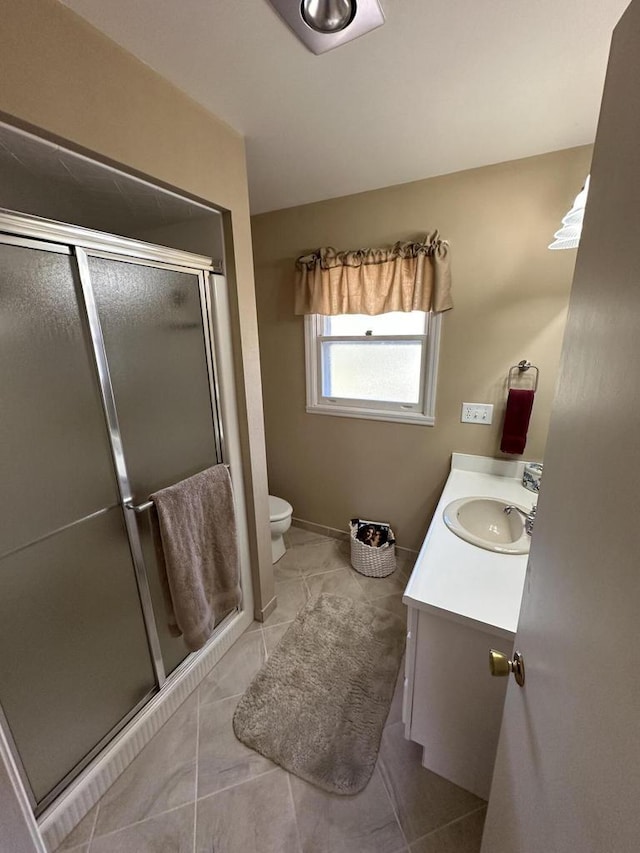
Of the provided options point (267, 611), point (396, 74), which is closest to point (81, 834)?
point (267, 611)

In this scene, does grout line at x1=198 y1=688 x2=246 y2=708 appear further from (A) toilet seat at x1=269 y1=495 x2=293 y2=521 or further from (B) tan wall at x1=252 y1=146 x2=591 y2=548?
(B) tan wall at x1=252 y1=146 x2=591 y2=548

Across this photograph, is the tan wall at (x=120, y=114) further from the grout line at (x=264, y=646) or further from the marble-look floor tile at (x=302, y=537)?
the marble-look floor tile at (x=302, y=537)

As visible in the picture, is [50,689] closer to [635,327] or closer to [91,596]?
[91,596]

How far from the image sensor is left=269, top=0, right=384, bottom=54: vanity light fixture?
0.82 meters

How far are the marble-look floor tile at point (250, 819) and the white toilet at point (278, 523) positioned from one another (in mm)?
1060

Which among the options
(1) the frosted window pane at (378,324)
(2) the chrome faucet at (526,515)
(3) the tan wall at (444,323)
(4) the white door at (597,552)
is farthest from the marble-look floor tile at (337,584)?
(1) the frosted window pane at (378,324)

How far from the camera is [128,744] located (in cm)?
124

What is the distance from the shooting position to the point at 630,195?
41 centimetres

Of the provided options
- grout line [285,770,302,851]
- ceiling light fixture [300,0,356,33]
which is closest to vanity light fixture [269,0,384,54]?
ceiling light fixture [300,0,356,33]

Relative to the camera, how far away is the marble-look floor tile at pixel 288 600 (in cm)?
188

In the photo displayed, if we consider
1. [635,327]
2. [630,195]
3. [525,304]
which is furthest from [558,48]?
[635,327]

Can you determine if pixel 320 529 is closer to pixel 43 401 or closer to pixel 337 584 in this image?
pixel 337 584

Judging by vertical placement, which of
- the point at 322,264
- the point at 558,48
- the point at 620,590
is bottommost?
the point at 620,590

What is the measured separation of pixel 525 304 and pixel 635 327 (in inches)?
60.8
